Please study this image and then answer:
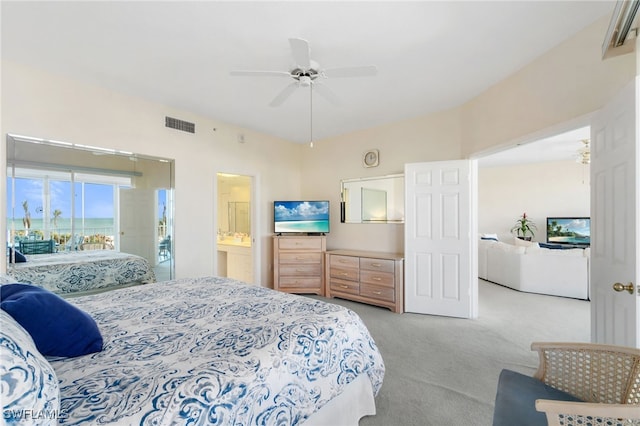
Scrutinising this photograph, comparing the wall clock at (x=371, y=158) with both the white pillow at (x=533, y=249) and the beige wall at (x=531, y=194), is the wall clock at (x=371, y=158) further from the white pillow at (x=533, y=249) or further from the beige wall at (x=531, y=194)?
the beige wall at (x=531, y=194)

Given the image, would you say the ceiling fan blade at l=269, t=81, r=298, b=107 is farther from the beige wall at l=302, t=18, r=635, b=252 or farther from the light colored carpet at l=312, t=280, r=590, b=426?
the light colored carpet at l=312, t=280, r=590, b=426

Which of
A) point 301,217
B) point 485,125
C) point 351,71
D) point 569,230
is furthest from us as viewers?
point 569,230

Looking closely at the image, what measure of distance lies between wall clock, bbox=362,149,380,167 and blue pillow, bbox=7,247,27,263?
417cm

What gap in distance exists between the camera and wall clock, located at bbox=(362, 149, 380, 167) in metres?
4.41

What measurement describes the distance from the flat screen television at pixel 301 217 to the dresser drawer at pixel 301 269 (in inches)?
22.0

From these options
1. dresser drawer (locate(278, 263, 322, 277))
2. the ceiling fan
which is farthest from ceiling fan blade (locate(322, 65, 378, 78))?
dresser drawer (locate(278, 263, 322, 277))

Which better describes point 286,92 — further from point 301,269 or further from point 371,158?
point 301,269

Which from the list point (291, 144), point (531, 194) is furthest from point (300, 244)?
point (531, 194)

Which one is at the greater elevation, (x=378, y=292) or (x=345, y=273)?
(x=345, y=273)

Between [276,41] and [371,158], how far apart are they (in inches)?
103

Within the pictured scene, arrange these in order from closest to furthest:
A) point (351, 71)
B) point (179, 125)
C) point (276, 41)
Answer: point (351, 71) → point (276, 41) → point (179, 125)

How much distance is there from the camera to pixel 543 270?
15.0ft

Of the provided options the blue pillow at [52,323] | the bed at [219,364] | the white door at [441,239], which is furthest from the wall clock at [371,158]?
the blue pillow at [52,323]

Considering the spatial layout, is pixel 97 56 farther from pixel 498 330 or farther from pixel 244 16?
pixel 498 330
